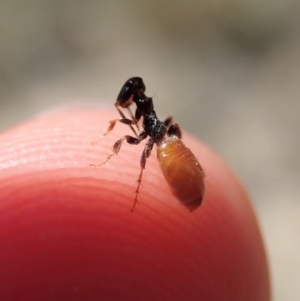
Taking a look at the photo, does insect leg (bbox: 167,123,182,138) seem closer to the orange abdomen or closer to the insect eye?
the insect eye

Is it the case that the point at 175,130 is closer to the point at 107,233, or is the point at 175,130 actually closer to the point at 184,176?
the point at 184,176

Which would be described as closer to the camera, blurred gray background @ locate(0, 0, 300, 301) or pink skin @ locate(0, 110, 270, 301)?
pink skin @ locate(0, 110, 270, 301)

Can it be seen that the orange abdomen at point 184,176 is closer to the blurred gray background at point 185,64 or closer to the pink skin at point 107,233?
the pink skin at point 107,233

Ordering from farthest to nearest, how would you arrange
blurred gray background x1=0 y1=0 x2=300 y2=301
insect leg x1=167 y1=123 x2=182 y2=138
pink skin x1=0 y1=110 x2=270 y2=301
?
blurred gray background x1=0 y1=0 x2=300 y2=301, insect leg x1=167 y1=123 x2=182 y2=138, pink skin x1=0 y1=110 x2=270 y2=301

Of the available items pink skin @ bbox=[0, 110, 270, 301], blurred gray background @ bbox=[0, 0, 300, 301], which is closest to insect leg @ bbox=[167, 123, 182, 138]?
pink skin @ bbox=[0, 110, 270, 301]

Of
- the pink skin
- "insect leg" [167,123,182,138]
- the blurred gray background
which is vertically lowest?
the pink skin

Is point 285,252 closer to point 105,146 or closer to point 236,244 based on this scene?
point 236,244

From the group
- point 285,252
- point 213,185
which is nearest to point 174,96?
point 285,252
